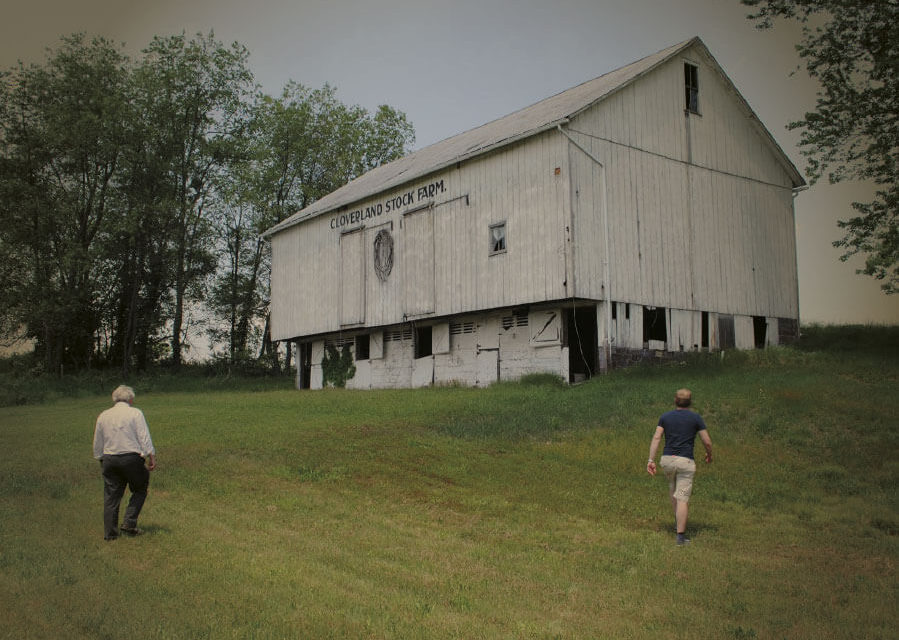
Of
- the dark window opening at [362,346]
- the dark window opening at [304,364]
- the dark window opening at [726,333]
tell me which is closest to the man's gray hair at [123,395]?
the dark window opening at [726,333]

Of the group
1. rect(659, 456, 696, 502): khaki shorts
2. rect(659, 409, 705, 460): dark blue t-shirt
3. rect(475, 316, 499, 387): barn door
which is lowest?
rect(659, 456, 696, 502): khaki shorts

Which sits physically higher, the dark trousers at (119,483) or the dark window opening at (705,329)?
the dark window opening at (705,329)

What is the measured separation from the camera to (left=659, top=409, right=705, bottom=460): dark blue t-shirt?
11.0 m

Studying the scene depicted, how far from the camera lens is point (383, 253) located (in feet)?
108

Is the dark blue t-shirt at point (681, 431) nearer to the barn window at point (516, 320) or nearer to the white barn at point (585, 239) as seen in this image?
the white barn at point (585, 239)

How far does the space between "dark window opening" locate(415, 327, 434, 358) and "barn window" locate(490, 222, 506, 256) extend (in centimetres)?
549

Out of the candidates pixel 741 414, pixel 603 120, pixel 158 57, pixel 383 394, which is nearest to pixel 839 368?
pixel 741 414

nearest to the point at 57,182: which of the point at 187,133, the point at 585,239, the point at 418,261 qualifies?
the point at 187,133

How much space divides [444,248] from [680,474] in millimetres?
19560

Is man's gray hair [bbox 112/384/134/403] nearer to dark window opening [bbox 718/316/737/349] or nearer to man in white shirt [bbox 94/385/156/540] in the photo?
man in white shirt [bbox 94/385/156/540]

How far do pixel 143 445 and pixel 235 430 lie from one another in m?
9.78

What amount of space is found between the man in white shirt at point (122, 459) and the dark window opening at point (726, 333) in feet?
74.1

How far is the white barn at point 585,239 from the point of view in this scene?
25.8m

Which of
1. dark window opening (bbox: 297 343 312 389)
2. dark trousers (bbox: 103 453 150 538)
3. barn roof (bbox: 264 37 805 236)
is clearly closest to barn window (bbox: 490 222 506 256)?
barn roof (bbox: 264 37 805 236)
